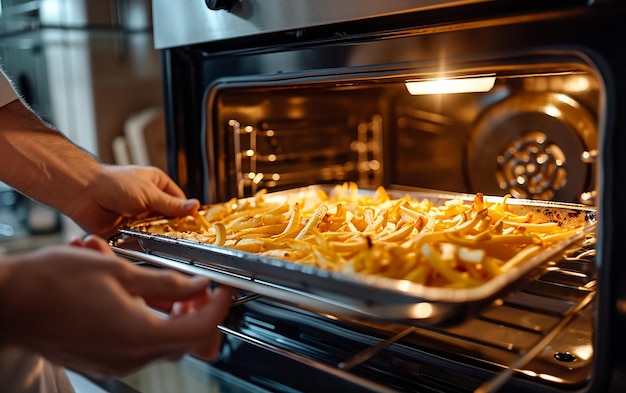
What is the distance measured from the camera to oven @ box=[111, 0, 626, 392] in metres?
0.72

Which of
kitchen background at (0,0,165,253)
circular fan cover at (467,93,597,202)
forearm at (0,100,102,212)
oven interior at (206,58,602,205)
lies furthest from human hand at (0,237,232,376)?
kitchen background at (0,0,165,253)

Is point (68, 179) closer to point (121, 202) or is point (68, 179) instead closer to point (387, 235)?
point (121, 202)

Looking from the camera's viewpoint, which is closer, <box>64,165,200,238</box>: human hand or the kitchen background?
<box>64,165,200,238</box>: human hand

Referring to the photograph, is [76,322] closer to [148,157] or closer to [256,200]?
[256,200]

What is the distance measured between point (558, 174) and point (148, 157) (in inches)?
61.8

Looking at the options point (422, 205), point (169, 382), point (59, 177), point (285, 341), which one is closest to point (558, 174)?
point (422, 205)

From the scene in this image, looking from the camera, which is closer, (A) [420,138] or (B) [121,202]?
(B) [121,202]

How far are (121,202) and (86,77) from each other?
1.30 m

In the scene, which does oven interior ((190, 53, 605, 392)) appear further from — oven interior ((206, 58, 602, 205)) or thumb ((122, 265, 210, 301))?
thumb ((122, 265, 210, 301))

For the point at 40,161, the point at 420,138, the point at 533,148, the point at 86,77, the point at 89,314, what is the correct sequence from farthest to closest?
1. the point at 86,77
2. the point at 420,138
3. the point at 533,148
4. the point at 40,161
5. the point at 89,314

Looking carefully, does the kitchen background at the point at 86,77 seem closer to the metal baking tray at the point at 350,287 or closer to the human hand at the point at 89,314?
the metal baking tray at the point at 350,287

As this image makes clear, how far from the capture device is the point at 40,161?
1.20m

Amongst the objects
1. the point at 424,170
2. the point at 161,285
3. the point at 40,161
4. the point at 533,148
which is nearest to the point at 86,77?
the point at 40,161

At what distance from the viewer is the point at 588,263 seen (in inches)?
36.8
